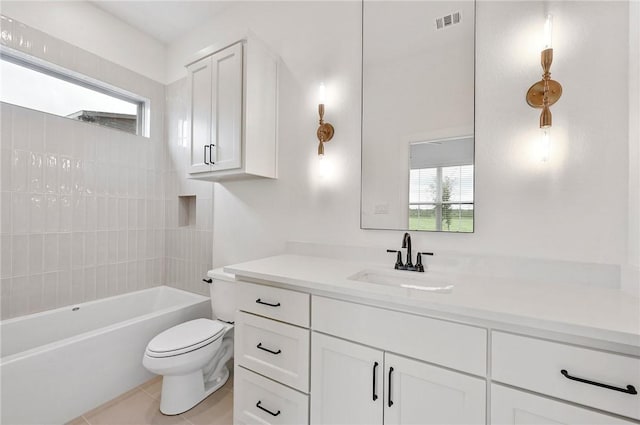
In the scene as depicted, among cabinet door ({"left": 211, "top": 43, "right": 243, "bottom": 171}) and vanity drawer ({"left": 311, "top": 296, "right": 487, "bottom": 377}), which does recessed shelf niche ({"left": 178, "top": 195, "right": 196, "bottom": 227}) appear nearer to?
cabinet door ({"left": 211, "top": 43, "right": 243, "bottom": 171})

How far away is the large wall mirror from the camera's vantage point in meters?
1.37

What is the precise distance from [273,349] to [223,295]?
0.87 m

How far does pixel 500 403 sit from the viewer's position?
0.82 meters

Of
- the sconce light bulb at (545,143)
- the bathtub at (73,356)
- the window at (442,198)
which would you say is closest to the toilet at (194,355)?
the bathtub at (73,356)

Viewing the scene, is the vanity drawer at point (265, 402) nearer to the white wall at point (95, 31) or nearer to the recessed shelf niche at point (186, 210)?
the recessed shelf niche at point (186, 210)

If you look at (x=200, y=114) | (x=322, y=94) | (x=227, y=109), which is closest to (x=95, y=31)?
(x=200, y=114)

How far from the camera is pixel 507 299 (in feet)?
3.04

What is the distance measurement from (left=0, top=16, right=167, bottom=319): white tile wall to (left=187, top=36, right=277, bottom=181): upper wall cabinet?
0.99 meters

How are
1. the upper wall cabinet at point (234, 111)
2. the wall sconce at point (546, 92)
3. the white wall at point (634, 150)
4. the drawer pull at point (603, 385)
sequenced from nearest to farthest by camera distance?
1. the drawer pull at point (603, 385)
2. the white wall at point (634, 150)
3. the wall sconce at point (546, 92)
4. the upper wall cabinet at point (234, 111)

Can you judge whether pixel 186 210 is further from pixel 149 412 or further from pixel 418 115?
pixel 418 115

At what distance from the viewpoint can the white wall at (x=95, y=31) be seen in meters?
1.95

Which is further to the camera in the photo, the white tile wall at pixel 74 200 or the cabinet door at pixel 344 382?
the white tile wall at pixel 74 200

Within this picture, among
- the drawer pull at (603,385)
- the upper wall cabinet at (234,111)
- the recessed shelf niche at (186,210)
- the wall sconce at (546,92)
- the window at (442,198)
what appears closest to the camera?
the drawer pull at (603,385)

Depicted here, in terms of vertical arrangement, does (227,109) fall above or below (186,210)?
above
